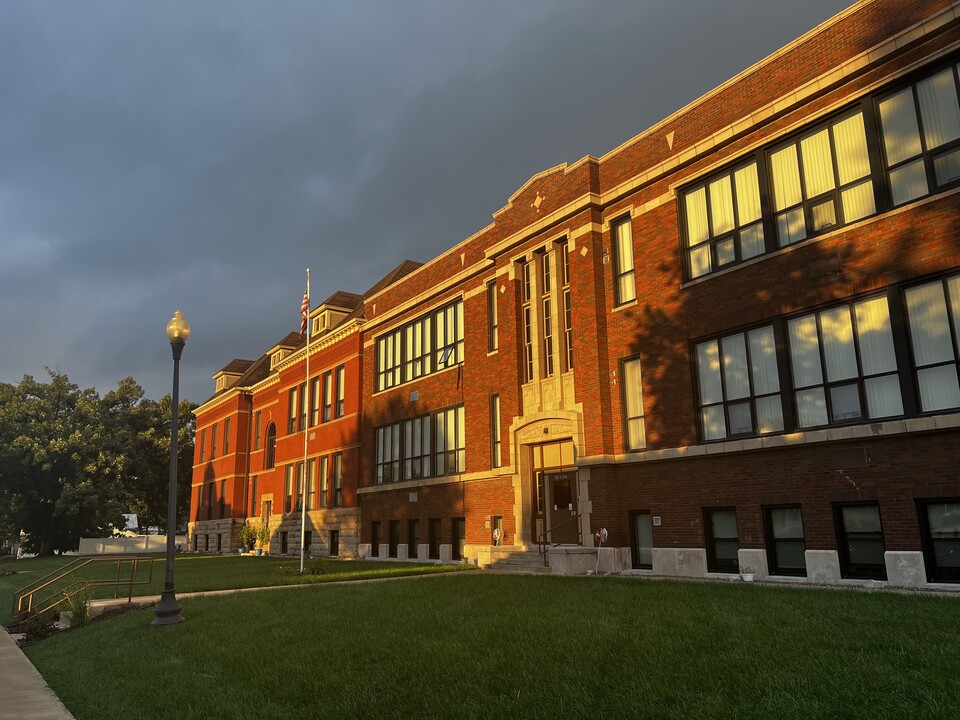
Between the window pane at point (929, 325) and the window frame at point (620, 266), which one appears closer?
the window pane at point (929, 325)

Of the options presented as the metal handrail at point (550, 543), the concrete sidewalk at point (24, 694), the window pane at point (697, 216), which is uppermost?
the window pane at point (697, 216)

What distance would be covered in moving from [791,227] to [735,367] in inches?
142

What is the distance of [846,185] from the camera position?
1582 centimetres

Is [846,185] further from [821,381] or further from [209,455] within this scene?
[209,455]

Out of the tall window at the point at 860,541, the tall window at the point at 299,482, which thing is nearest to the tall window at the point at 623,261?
the tall window at the point at 860,541

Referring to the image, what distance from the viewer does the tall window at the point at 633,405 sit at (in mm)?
20125

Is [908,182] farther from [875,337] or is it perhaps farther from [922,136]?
[875,337]

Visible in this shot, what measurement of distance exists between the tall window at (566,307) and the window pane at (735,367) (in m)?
5.74

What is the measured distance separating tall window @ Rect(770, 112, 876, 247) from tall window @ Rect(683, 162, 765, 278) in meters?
0.68

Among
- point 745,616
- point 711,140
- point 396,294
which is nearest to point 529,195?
point 711,140

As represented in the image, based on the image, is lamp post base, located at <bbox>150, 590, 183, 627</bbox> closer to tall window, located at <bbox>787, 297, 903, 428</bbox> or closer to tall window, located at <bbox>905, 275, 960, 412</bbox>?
tall window, located at <bbox>787, 297, 903, 428</bbox>

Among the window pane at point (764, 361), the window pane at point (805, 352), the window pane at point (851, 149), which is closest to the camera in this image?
the window pane at point (851, 149)

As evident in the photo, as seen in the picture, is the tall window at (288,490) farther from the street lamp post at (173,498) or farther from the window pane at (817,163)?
the window pane at (817,163)

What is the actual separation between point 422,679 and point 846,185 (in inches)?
558
